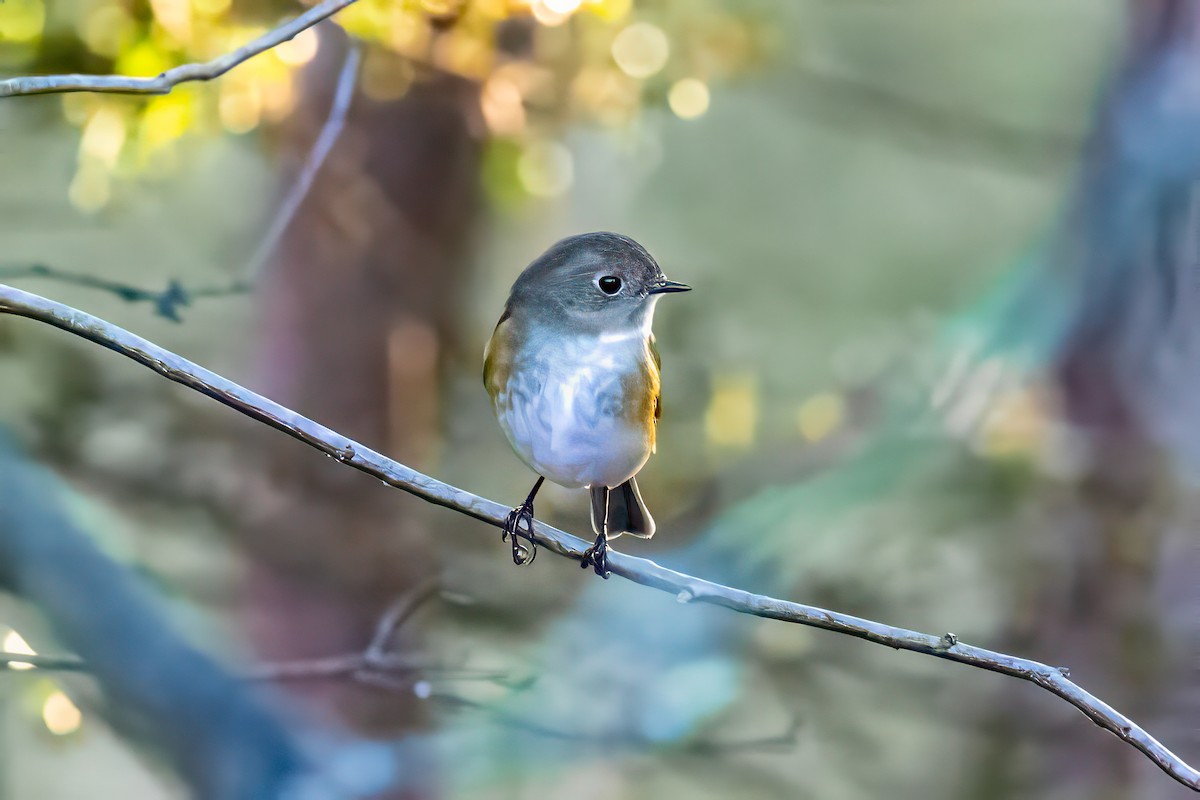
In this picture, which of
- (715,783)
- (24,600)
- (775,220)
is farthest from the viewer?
(775,220)

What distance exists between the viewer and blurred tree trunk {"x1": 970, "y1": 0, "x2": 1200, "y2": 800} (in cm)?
198

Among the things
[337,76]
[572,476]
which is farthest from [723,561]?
[337,76]

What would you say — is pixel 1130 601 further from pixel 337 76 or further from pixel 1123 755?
pixel 337 76

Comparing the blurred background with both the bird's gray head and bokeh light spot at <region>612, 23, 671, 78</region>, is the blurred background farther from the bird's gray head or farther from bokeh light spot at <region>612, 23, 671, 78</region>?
the bird's gray head

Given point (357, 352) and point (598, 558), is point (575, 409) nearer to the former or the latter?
point (598, 558)

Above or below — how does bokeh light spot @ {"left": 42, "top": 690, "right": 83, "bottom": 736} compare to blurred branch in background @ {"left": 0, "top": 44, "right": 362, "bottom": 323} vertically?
below

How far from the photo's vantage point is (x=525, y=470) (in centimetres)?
192

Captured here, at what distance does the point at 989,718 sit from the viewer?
209 centimetres

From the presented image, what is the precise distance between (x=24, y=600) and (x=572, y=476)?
107 cm

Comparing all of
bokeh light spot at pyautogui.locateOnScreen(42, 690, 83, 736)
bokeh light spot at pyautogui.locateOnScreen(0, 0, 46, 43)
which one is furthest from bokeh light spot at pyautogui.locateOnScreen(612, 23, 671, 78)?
bokeh light spot at pyautogui.locateOnScreen(42, 690, 83, 736)

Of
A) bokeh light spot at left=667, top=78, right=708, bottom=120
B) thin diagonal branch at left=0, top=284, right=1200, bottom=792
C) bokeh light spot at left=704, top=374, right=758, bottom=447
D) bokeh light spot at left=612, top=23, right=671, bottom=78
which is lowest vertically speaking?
thin diagonal branch at left=0, top=284, right=1200, bottom=792

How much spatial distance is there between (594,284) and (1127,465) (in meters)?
1.54

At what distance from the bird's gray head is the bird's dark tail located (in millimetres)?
192

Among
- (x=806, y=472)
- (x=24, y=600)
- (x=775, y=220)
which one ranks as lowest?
(x=24, y=600)
